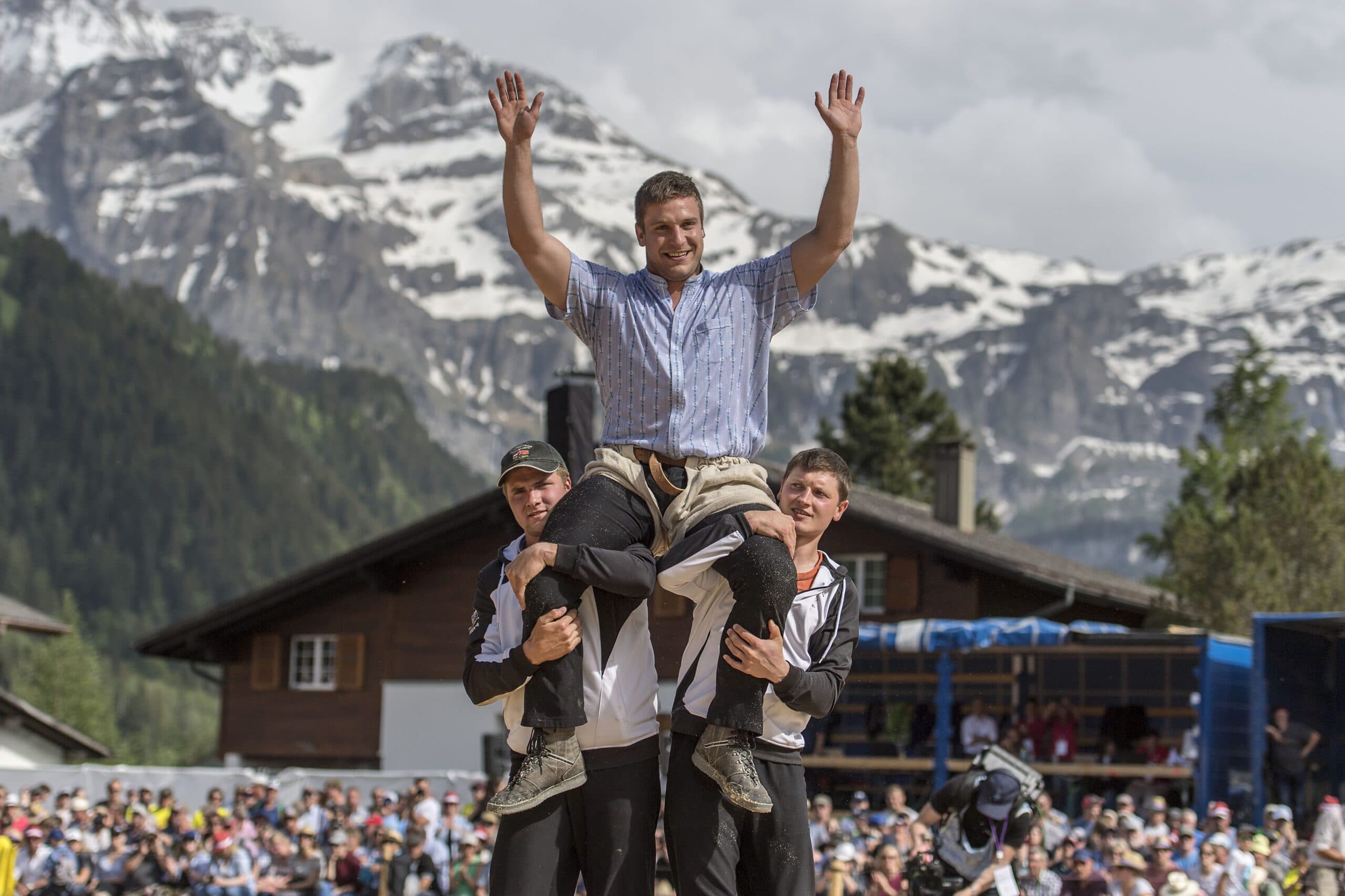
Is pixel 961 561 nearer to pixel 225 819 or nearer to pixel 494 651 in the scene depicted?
pixel 225 819

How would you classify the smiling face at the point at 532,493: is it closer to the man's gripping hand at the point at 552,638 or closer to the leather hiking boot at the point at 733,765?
the man's gripping hand at the point at 552,638

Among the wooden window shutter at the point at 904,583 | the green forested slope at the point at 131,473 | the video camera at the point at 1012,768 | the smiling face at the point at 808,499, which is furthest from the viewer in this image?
the green forested slope at the point at 131,473

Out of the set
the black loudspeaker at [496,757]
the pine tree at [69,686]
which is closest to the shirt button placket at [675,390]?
the black loudspeaker at [496,757]

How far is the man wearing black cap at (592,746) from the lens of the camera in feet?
18.3

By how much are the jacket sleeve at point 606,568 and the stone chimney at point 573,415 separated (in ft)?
30.0

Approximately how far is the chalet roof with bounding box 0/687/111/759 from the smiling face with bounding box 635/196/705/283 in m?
32.3

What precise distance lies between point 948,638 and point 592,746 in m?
16.8

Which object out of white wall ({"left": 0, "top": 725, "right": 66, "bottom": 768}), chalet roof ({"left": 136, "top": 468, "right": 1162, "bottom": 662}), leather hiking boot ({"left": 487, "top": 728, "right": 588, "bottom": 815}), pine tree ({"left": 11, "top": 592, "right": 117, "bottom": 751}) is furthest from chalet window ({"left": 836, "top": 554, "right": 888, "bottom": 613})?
pine tree ({"left": 11, "top": 592, "right": 117, "bottom": 751})

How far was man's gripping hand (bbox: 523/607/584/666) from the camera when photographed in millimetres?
5504

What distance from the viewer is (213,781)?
80.8 feet

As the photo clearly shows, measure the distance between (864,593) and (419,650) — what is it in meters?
9.61

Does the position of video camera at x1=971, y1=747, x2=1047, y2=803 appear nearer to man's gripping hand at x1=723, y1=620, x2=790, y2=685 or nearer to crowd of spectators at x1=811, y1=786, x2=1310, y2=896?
crowd of spectators at x1=811, y1=786, x2=1310, y2=896

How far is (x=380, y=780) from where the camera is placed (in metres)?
24.3

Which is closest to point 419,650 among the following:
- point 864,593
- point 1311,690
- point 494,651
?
point 864,593
